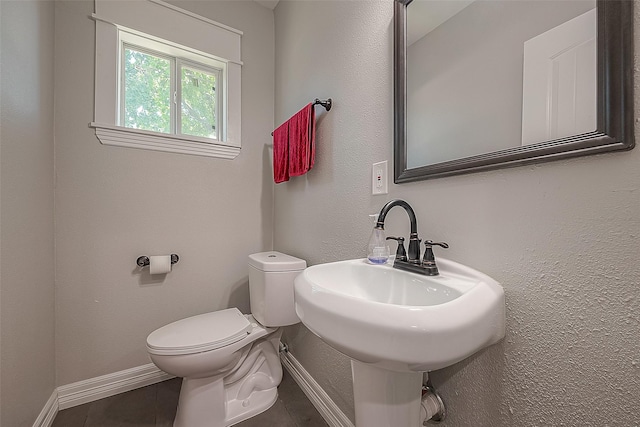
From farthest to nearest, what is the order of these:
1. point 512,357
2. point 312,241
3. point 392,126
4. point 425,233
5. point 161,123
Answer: point 161,123
point 312,241
point 392,126
point 425,233
point 512,357

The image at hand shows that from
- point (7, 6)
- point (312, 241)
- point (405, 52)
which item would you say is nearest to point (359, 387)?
point (312, 241)

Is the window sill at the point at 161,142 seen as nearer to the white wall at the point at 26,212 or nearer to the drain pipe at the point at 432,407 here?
the white wall at the point at 26,212

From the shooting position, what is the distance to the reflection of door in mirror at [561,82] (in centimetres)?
52

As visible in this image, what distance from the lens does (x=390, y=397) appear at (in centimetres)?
66

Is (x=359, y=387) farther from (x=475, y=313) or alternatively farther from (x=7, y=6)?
(x=7, y=6)

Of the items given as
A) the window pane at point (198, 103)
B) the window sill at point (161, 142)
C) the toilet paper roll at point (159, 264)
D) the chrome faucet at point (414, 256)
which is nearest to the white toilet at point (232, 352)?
the toilet paper roll at point (159, 264)

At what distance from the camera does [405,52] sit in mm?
889

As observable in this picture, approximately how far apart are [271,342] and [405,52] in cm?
155

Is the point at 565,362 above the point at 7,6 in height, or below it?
below

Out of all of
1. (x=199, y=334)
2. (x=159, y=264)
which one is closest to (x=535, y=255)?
(x=199, y=334)

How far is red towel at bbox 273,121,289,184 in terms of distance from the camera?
1.56 metres

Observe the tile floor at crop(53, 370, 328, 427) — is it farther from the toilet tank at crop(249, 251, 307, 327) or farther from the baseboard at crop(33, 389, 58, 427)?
the toilet tank at crop(249, 251, 307, 327)

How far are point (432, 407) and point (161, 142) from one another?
1.84 m

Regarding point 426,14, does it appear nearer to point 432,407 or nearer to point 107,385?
point 432,407
